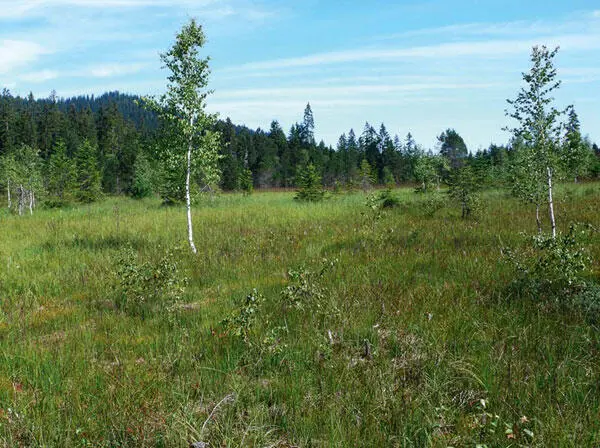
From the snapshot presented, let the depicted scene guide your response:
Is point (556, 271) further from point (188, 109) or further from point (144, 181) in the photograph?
point (144, 181)

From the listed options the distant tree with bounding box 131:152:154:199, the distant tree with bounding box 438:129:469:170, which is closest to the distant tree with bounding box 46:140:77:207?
the distant tree with bounding box 131:152:154:199

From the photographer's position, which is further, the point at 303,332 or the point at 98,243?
the point at 98,243

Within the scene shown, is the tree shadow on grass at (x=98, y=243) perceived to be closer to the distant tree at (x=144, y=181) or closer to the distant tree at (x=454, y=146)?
the distant tree at (x=144, y=181)

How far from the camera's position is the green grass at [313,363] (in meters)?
2.93

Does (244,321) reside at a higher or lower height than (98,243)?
lower

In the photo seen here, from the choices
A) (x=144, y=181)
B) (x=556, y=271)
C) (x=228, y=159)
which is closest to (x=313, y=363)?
(x=556, y=271)

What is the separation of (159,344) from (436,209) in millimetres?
14216

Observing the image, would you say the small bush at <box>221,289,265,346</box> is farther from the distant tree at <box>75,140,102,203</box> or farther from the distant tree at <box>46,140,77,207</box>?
the distant tree at <box>46,140,77,207</box>

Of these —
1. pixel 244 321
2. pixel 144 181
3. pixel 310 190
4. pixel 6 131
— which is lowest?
pixel 244 321

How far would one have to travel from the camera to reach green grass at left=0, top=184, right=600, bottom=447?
2932 millimetres

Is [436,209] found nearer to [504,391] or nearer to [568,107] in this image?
[568,107]

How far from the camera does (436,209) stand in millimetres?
16844

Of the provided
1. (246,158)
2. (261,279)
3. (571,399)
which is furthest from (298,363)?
(246,158)

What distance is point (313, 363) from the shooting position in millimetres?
4055
